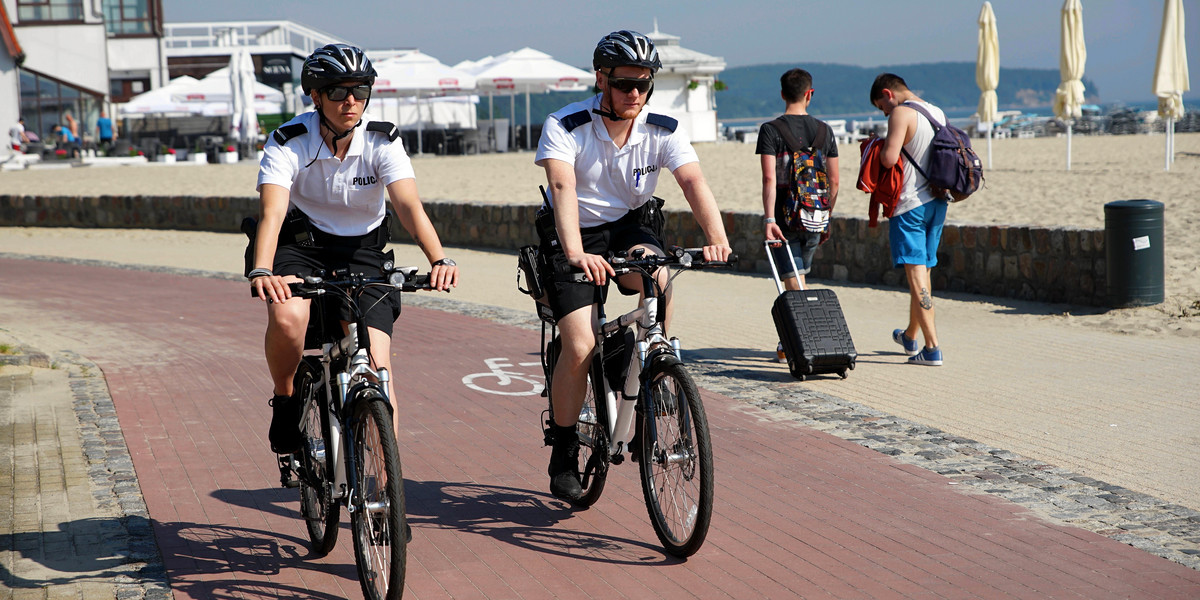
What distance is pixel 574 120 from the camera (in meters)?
4.43

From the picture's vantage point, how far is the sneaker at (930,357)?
7812mm

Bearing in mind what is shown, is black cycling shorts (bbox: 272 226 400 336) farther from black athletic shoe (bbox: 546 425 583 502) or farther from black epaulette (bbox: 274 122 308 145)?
black athletic shoe (bbox: 546 425 583 502)

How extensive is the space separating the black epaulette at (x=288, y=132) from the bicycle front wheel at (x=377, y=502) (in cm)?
94

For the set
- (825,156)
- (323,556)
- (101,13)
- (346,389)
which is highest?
(101,13)

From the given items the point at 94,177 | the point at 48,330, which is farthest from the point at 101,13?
the point at 48,330

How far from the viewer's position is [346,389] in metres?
3.81

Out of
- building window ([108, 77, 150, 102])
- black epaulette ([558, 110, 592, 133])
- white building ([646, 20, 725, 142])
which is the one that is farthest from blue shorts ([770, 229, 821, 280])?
building window ([108, 77, 150, 102])

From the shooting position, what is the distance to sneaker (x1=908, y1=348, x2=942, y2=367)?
781cm

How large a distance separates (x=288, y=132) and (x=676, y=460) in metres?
1.74

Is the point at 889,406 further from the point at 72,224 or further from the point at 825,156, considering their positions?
the point at 72,224

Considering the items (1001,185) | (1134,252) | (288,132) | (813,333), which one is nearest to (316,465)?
(288,132)

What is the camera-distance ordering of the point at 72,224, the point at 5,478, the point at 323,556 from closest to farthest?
1. the point at 323,556
2. the point at 5,478
3. the point at 72,224

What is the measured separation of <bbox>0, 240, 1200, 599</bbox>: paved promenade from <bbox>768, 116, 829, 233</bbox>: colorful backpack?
40.3 inches

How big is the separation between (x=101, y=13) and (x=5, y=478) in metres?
50.5
